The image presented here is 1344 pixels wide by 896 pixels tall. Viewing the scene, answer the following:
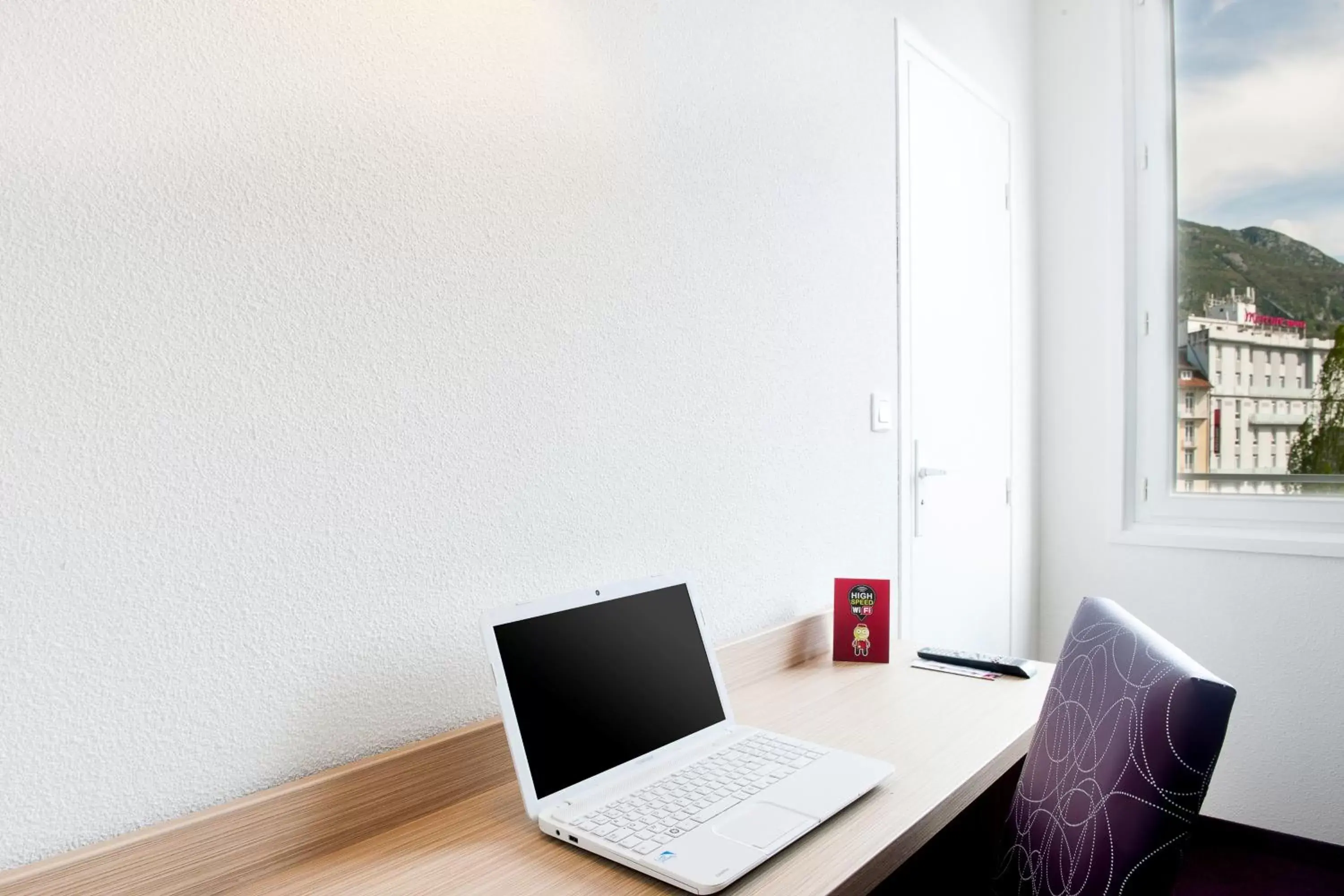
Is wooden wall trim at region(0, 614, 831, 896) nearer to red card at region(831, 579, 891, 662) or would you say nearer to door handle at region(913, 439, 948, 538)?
red card at region(831, 579, 891, 662)

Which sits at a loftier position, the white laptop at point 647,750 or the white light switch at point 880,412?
the white light switch at point 880,412

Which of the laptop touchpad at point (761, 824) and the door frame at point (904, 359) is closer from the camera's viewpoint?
the laptop touchpad at point (761, 824)

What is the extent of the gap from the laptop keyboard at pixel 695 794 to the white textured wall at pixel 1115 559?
1.79 metres

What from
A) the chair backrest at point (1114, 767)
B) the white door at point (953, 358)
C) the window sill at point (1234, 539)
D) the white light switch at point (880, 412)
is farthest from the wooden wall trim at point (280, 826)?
the window sill at point (1234, 539)

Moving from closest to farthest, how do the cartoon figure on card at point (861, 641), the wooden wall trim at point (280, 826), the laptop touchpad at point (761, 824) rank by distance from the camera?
the wooden wall trim at point (280, 826) < the laptop touchpad at point (761, 824) < the cartoon figure on card at point (861, 641)

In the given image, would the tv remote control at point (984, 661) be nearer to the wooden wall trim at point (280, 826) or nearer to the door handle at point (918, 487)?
the door handle at point (918, 487)

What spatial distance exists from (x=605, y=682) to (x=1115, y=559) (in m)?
2.04

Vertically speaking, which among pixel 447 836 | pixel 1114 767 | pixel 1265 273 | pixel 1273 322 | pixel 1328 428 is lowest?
pixel 447 836

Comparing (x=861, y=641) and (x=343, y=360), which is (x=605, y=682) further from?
(x=861, y=641)

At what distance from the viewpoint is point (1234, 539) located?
90.4 inches

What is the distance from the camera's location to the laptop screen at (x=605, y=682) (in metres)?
0.96

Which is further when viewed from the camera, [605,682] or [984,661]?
[984,661]

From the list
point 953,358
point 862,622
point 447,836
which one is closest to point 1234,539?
point 953,358

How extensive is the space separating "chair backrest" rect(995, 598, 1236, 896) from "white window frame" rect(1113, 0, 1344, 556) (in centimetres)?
165
